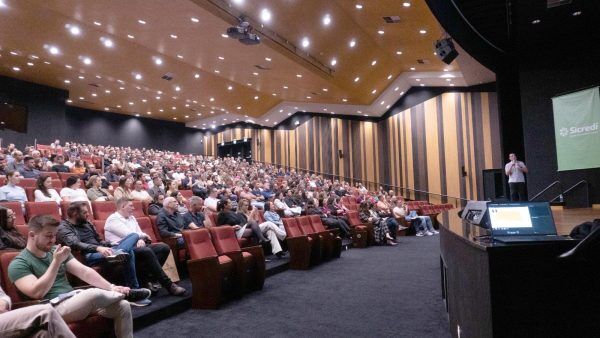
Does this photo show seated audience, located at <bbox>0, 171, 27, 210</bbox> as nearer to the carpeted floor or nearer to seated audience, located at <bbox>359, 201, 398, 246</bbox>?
the carpeted floor

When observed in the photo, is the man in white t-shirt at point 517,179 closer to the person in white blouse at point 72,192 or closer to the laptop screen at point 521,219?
the laptop screen at point 521,219

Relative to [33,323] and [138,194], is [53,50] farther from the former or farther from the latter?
[33,323]

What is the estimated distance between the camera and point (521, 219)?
159cm

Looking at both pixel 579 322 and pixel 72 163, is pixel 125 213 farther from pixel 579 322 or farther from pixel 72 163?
pixel 72 163

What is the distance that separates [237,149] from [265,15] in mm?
12633

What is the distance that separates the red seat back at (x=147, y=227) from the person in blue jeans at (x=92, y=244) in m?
0.74

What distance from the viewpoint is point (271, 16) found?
798 centimetres

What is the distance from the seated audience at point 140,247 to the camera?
10.9ft

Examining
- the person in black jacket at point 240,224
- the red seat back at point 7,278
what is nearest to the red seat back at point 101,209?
the person in black jacket at point 240,224

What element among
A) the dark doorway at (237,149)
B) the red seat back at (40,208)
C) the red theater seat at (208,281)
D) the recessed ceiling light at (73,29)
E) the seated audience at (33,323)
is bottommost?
the red theater seat at (208,281)

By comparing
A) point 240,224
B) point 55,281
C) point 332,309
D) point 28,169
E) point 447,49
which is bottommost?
point 332,309

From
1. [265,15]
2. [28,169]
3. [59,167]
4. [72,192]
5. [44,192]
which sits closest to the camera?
[44,192]

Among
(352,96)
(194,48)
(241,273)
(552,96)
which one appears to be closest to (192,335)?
(241,273)

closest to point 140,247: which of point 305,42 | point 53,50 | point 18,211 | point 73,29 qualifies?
point 18,211
